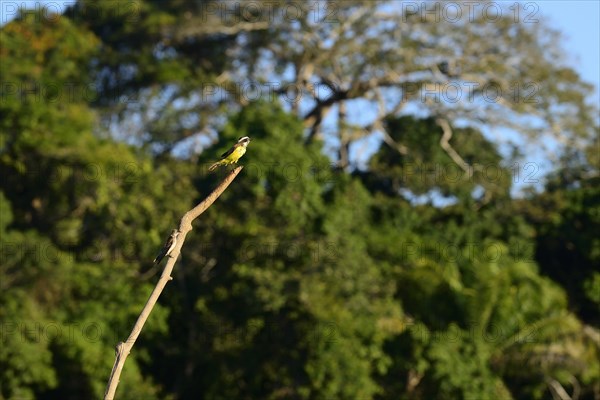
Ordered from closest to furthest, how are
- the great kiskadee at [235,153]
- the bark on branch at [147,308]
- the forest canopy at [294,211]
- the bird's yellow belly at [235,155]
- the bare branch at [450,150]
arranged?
the bark on branch at [147,308], the great kiskadee at [235,153], the bird's yellow belly at [235,155], the forest canopy at [294,211], the bare branch at [450,150]

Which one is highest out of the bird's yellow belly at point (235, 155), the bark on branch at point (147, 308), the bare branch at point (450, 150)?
the bark on branch at point (147, 308)

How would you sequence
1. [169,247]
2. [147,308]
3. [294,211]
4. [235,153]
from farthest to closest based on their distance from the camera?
[294,211] < [235,153] < [169,247] < [147,308]

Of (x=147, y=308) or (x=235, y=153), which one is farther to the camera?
(x=235, y=153)

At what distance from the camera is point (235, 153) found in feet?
28.3

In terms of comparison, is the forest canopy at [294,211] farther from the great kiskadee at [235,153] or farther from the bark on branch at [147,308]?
the bark on branch at [147,308]

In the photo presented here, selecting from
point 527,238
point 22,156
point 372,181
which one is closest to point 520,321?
point 527,238

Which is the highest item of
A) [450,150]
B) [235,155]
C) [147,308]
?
[147,308]

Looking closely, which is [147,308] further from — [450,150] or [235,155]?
[450,150]

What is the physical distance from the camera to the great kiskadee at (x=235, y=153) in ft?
27.5

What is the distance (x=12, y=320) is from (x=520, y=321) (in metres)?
7.76

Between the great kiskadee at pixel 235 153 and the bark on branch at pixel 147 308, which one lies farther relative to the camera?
the great kiskadee at pixel 235 153

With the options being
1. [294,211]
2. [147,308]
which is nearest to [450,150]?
[294,211]

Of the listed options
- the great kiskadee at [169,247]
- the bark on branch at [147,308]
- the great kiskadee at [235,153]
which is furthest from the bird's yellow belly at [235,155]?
the great kiskadee at [169,247]

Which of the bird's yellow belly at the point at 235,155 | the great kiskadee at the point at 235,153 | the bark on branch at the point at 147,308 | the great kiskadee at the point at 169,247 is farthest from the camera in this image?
the bird's yellow belly at the point at 235,155
